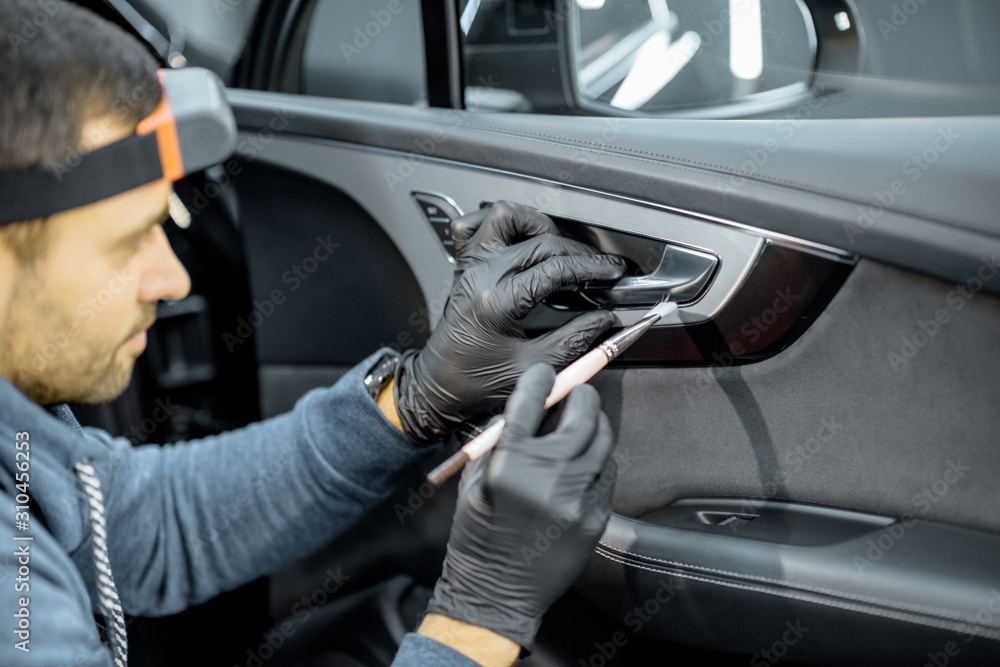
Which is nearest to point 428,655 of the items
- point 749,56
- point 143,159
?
point 143,159

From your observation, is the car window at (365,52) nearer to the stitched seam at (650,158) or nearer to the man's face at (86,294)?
the stitched seam at (650,158)

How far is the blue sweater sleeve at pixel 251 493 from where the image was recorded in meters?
1.05

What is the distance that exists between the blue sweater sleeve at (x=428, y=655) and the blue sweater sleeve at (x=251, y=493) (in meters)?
0.29

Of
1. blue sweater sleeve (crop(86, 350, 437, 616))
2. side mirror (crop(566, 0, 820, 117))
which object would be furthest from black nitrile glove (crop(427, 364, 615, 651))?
side mirror (crop(566, 0, 820, 117))

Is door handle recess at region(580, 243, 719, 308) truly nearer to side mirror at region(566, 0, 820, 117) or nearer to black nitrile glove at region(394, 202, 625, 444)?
black nitrile glove at region(394, 202, 625, 444)

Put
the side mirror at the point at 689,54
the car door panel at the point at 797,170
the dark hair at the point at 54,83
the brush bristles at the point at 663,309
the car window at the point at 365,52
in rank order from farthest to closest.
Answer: the car window at the point at 365,52
the side mirror at the point at 689,54
the brush bristles at the point at 663,309
the car door panel at the point at 797,170
the dark hair at the point at 54,83

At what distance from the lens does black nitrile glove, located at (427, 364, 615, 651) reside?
0.76 metres

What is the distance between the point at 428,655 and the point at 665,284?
1.55ft

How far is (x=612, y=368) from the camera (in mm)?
1011

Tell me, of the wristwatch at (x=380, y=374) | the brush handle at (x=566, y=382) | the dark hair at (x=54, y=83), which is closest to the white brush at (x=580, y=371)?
the brush handle at (x=566, y=382)

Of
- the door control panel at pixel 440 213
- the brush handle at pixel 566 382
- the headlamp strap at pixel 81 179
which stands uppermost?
the headlamp strap at pixel 81 179

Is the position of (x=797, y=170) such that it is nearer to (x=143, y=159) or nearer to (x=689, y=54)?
(x=689, y=54)

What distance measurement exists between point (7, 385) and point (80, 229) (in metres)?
0.18

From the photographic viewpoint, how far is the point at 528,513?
761 mm
